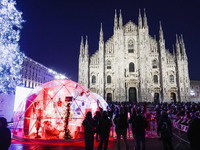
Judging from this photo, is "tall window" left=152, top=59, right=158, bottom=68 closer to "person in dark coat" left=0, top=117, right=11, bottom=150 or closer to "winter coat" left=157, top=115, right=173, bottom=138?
"winter coat" left=157, top=115, right=173, bottom=138

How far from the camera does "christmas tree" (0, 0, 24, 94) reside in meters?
16.1

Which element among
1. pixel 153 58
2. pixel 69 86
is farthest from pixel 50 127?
pixel 153 58

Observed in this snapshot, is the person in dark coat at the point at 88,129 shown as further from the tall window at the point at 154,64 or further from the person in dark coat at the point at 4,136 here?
the tall window at the point at 154,64

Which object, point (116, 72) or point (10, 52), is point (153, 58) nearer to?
point (116, 72)

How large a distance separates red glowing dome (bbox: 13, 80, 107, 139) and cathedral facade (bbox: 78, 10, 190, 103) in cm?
2134

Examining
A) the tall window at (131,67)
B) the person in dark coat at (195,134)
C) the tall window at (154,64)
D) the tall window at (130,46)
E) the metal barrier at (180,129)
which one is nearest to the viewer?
the person in dark coat at (195,134)

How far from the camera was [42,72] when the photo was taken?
5609 centimetres

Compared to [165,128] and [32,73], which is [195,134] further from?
[32,73]

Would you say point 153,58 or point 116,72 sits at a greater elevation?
point 153,58

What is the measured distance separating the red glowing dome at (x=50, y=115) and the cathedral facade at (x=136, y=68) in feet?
70.0

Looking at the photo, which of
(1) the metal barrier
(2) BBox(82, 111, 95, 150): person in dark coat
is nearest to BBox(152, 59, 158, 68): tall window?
(1) the metal barrier

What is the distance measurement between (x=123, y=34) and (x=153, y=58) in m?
8.53

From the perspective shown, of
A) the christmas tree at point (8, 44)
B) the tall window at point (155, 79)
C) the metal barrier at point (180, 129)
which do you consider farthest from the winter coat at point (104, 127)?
the tall window at point (155, 79)

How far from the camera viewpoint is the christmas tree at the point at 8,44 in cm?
1612
